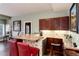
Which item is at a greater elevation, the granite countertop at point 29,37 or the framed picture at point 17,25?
the framed picture at point 17,25

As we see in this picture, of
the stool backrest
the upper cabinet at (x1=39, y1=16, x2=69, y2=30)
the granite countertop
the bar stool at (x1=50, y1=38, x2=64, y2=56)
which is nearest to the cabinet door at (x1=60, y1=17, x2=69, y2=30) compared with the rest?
the upper cabinet at (x1=39, y1=16, x2=69, y2=30)

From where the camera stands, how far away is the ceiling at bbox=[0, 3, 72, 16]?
4.68 feet

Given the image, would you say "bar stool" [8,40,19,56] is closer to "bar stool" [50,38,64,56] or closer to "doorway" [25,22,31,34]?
"doorway" [25,22,31,34]

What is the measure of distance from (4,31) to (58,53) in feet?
2.95

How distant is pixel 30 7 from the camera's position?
145 centimetres

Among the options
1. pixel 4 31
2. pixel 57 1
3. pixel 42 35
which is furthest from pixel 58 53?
pixel 4 31

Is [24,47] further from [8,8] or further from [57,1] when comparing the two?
[57,1]

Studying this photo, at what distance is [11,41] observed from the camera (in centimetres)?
152

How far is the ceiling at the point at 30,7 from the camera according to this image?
1.43 m

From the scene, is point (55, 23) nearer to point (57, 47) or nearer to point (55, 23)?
point (55, 23)

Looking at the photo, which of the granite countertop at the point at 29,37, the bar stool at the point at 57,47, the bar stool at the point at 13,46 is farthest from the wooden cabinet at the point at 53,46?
the bar stool at the point at 13,46

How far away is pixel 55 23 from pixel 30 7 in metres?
0.45

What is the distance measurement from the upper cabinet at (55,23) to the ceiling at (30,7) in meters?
0.15

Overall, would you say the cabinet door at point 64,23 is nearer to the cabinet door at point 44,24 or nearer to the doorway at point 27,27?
the cabinet door at point 44,24
